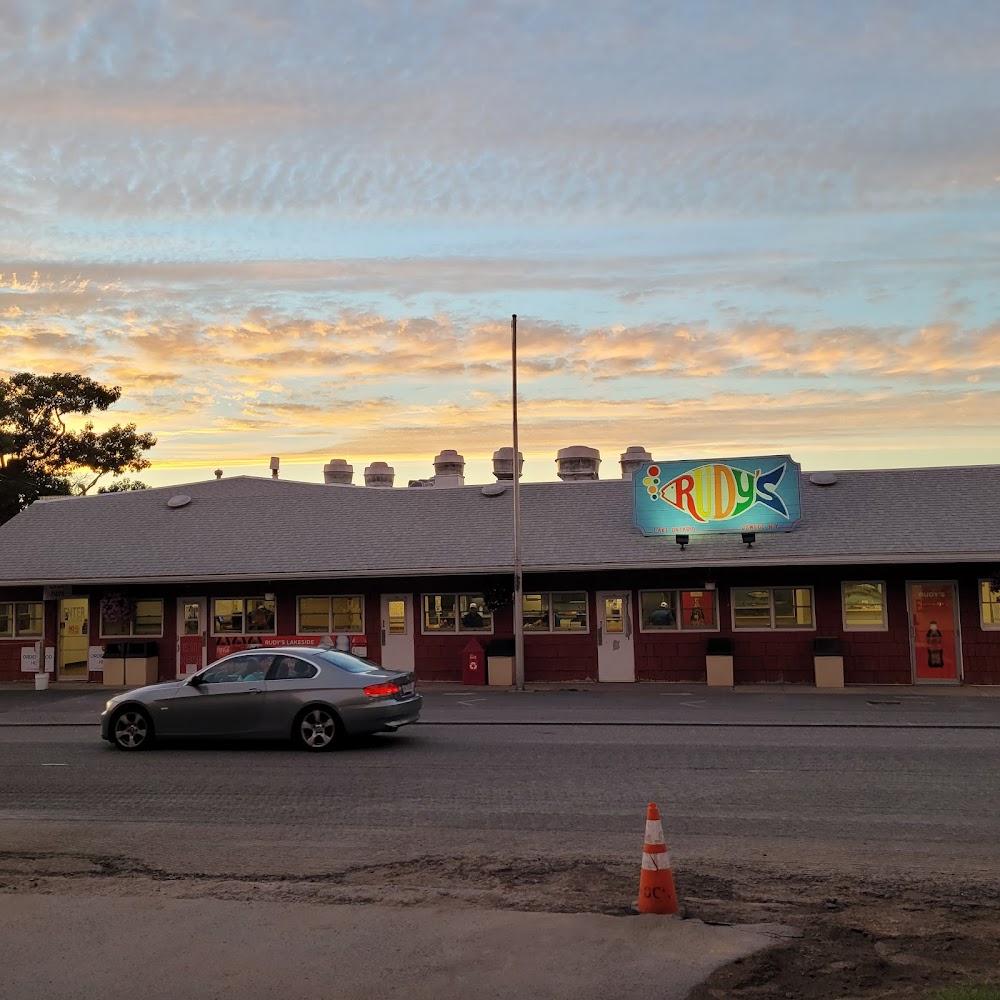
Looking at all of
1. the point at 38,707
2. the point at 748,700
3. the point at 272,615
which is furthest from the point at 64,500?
the point at 748,700

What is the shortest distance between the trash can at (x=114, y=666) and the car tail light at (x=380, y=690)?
15418mm

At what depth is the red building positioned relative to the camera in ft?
83.2

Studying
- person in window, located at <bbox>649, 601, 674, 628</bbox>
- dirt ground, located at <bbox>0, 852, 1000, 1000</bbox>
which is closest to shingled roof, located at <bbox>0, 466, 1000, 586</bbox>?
person in window, located at <bbox>649, 601, 674, 628</bbox>

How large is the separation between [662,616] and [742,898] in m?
19.0

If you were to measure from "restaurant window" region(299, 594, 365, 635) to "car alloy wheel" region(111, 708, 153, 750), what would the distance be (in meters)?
12.6

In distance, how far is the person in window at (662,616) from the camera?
26688mm

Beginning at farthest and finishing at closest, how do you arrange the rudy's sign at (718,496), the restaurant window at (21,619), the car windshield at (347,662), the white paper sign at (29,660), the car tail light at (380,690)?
the restaurant window at (21,619) < the white paper sign at (29,660) < the rudy's sign at (718,496) < the car windshield at (347,662) < the car tail light at (380,690)

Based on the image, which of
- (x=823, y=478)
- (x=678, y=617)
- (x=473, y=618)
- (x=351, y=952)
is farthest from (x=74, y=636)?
(x=351, y=952)

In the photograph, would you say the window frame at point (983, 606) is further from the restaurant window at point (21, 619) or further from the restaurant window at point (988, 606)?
the restaurant window at point (21, 619)

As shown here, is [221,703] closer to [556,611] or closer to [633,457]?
[556,611]

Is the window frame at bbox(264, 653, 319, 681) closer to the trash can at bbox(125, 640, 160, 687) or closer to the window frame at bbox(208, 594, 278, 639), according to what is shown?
the window frame at bbox(208, 594, 278, 639)

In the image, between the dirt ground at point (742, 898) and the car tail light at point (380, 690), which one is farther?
the car tail light at point (380, 690)

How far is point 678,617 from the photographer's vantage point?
2661 cm

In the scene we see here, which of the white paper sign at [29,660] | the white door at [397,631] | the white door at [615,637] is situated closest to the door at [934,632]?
the white door at [615,637]
